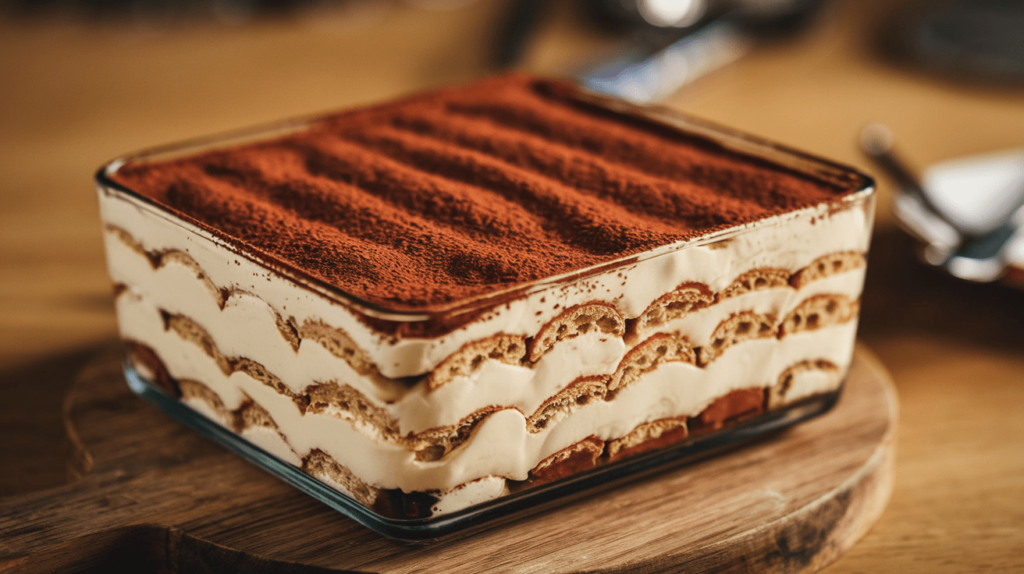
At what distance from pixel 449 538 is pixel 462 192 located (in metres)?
0.27

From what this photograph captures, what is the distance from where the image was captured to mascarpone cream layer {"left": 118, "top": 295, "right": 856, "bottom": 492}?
26.5 inches

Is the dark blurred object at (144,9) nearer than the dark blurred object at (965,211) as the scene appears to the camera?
No

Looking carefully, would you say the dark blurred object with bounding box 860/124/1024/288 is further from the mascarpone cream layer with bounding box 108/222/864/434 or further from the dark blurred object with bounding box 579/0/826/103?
the dark blurred object with bounding box 579/0/826/103

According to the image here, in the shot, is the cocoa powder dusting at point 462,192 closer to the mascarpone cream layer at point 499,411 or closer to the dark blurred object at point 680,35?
the mascarpone cream layer at point 499,411

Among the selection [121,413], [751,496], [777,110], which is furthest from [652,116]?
[777,110]

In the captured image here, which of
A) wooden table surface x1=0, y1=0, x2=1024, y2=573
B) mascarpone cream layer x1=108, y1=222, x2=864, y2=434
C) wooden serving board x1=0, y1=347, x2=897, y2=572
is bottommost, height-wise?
wooden table surface x1=0, y1=0, x2=1024, y2=573

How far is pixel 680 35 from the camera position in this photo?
1.95 metres

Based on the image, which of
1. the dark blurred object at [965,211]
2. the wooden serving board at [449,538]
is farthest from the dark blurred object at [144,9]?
the wooden serving board at [449,538]

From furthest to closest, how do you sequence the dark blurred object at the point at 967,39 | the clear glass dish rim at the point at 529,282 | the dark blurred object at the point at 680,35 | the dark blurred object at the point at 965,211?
the dark blurred object at the point at 967,39 → the dark blurred object at the point at 680,35 → the dark blurred object at the point at 965,211 → the clear glass dish rim at the point at 529,282

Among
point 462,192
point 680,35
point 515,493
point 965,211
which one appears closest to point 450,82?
point 680,35

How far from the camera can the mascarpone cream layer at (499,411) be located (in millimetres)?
673

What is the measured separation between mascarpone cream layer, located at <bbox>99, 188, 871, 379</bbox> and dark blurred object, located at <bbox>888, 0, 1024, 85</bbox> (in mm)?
1460

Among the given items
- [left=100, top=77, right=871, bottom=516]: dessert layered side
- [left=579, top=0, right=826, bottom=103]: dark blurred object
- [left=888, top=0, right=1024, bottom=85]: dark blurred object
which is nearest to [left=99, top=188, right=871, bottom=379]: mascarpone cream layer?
[left=100, top=77, right=871, bottom=516]: dessert layered side

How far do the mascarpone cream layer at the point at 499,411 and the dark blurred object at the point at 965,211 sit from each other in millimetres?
358
